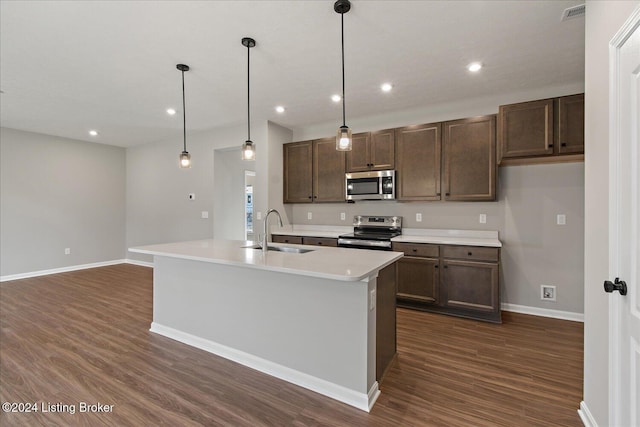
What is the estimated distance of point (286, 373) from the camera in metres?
2.14

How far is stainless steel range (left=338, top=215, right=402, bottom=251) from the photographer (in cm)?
376

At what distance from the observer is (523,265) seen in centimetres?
347

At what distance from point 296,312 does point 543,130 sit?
303cm

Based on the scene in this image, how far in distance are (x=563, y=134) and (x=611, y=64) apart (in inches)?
71.1

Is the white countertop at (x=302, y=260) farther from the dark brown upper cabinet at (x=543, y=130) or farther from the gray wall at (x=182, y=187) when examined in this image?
the gray wall at (x=182, y=187)

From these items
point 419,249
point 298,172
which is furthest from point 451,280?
point 298,172

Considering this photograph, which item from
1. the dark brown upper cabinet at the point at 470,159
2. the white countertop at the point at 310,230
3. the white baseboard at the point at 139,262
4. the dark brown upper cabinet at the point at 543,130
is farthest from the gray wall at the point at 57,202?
the dark brown upper cabinet at the point at 543,130

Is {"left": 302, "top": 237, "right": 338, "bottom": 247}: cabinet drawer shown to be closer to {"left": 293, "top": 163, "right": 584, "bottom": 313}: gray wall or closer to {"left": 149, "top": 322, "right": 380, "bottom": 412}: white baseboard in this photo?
{"left": 293, "top": 163, "right": 584, "bottom": 313}: gray wall

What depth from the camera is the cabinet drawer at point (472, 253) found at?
3148mm

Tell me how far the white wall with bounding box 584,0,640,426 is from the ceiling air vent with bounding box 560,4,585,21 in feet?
1.33

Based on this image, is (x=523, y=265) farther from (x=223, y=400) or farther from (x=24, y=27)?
(x=24, y=27)

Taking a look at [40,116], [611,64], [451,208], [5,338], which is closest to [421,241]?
[451,208]

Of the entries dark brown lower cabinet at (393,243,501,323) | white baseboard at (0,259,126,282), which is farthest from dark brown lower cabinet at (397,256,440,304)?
white baseboard at (0,259,126,282)

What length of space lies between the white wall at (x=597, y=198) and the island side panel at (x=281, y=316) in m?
1.19
